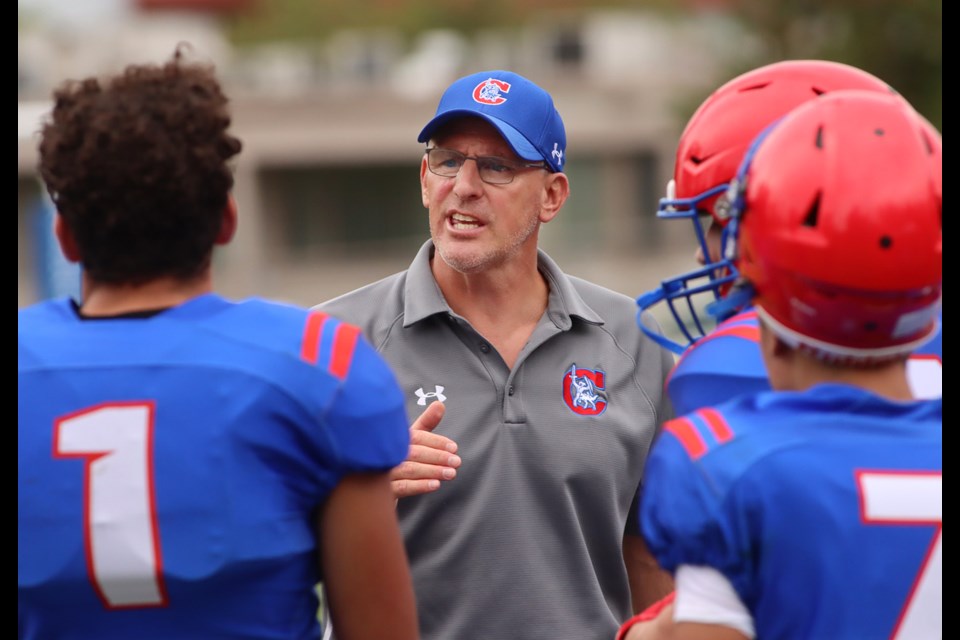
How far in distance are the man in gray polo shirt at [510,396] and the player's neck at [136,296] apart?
3.02 ft

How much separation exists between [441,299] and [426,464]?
0.74m

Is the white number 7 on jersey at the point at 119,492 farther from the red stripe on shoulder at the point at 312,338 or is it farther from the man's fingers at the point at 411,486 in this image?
the man's fingers at the point at 411,486

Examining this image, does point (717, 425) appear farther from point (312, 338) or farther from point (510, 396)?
point (510, 396)

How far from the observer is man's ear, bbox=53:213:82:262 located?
2469 mm

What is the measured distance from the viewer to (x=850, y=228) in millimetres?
2238

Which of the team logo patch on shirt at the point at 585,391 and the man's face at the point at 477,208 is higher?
the man's face at the point at 477,208

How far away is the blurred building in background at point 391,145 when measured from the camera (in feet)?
106

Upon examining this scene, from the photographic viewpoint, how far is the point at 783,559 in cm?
218

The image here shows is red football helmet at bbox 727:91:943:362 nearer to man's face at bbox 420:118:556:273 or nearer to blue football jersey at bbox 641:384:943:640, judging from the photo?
blue football jersey at bbox 641:384:943:640

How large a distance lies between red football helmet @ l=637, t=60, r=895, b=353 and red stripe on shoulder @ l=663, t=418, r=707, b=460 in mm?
747

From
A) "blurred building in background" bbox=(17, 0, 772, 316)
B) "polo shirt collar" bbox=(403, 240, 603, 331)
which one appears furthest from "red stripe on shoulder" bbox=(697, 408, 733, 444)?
"blurred building in background" bbox=(17, 0, 772, 316)

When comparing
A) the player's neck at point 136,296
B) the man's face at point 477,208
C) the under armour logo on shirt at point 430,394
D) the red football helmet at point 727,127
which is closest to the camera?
the player's neck at point 136,296

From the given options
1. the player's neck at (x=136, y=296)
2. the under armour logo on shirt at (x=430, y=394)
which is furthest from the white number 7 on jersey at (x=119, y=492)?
the under armour logo on shirt at (x=430, y=394)

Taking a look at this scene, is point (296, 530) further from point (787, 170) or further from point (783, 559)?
point (787, 170)
